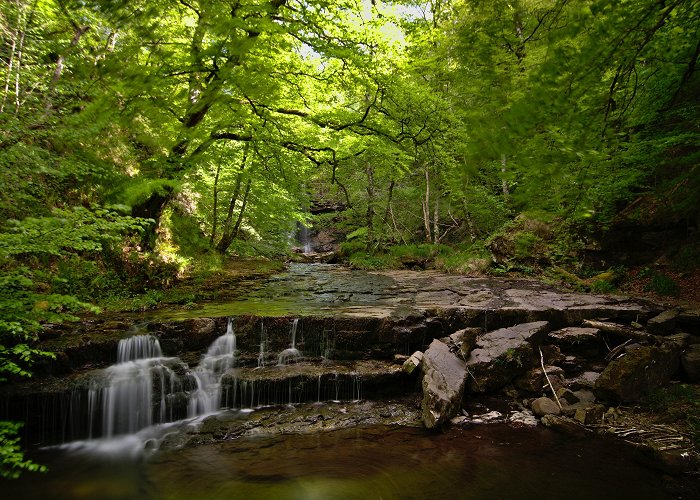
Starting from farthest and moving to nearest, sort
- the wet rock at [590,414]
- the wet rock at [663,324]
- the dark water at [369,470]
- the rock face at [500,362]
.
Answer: the wet rock at [663,324]
the rock face at [500,362]
the wet rock at [590,414]
the dark water at [369,470]

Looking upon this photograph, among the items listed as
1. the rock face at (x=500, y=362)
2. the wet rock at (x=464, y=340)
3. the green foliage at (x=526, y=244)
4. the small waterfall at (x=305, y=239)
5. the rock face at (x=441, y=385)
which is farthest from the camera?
the small waterfall at (x=305, y=239)

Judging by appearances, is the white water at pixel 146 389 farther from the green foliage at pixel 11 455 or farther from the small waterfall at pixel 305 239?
the small waterfall at pixel 305 239

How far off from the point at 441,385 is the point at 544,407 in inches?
68.2

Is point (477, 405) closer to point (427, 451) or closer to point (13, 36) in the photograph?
point (427, 451)

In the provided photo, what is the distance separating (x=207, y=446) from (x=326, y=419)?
6.23ft

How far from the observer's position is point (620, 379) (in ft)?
18.6

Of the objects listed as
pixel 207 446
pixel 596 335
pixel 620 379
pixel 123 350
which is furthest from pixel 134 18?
pixel 596 335

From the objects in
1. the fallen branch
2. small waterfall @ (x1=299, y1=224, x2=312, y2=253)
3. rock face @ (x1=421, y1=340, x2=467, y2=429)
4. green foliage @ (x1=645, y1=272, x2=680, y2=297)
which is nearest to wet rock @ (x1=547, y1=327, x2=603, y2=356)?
the fallen branch

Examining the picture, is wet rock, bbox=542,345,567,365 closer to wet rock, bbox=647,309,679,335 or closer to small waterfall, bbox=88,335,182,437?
wet rock, bbox=647,309,679,335

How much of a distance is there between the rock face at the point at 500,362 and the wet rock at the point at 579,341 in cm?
68

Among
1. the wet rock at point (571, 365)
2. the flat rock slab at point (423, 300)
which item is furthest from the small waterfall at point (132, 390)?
the wet rock at point (571, 365)

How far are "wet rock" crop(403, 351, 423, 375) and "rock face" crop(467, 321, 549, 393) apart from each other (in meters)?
0.92

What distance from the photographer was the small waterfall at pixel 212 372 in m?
6.32

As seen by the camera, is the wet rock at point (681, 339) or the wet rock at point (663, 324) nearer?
the wet rock at point (681, 339)
